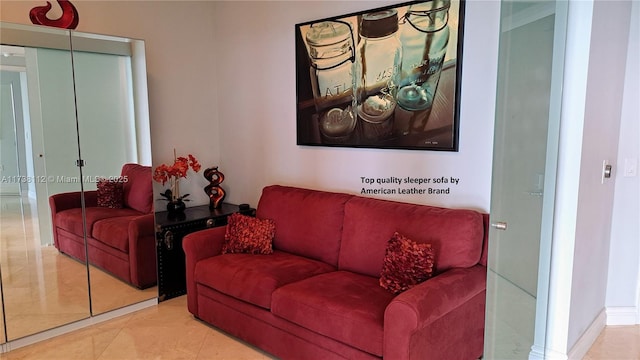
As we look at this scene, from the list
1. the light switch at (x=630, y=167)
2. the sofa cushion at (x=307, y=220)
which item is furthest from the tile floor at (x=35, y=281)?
the light switch at (x=630, y=167)

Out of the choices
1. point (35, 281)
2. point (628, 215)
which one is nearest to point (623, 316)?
point (628, 215)

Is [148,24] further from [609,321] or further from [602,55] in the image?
[609,321]

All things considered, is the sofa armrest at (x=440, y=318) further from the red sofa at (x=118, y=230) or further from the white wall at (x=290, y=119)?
the red sofa at (x=118, y=230)

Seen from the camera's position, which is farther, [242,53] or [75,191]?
[242,53]

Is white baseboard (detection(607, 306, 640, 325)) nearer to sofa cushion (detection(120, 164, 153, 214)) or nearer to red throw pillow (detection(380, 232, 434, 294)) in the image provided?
red throw pillow (detection(380, 232, 434, 294))

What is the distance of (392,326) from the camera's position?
1.89 m

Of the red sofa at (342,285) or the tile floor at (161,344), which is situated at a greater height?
the red sofa at (342,285)

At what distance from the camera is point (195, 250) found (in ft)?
9.52

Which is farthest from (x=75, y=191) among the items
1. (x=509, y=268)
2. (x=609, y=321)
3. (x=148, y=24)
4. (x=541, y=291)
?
(x=609, y=321)

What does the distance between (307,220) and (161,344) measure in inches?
47.4

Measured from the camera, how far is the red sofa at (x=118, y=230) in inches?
112

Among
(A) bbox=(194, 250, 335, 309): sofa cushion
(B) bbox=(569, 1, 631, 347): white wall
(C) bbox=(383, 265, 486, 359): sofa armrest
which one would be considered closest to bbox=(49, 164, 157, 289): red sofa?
(A) bbox=(194, 250, 335, 309): sofa cushion

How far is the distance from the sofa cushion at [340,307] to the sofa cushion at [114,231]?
1344 millimetres

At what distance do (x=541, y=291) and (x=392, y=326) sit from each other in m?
0.91
